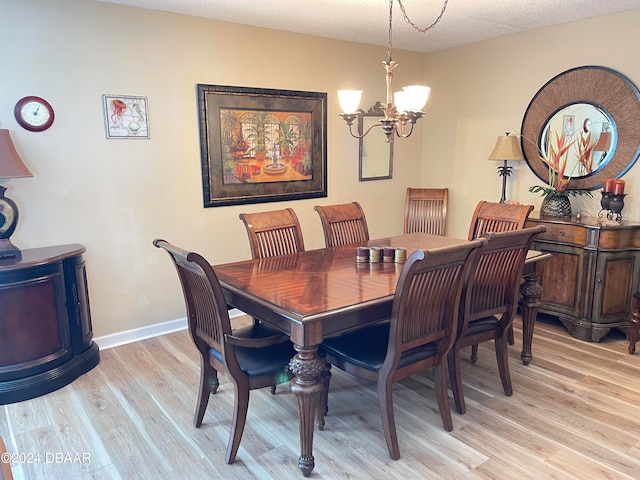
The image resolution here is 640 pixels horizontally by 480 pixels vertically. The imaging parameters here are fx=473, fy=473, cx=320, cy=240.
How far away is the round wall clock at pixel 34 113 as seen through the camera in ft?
9.89

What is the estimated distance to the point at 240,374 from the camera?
2115 mm

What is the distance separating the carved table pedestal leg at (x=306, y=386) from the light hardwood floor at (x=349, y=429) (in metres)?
0.15

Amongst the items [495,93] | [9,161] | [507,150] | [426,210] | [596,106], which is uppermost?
[495,93]

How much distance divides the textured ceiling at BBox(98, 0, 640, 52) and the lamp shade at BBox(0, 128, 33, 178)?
1175mm

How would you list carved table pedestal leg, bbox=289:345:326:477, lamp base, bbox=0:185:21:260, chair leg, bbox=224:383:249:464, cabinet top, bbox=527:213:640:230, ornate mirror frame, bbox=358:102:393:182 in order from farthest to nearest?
ornate mirror frame, bbox=358:102:393:182 → cabinet top, bbox=527:213:640:230 → lamp base, bbox=0:185:21:260 → chair leg, bbox=224:383:249:464 → carved table pedestal leg, bbox=289:345:326:477

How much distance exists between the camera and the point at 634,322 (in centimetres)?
330

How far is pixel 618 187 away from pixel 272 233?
103 inches

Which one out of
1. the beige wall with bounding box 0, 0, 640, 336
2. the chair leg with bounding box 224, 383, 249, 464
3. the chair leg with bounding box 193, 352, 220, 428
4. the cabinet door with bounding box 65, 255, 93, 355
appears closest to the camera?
the chair leg with bounding box 224, 383, 249, 464

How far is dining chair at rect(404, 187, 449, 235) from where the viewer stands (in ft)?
15.3

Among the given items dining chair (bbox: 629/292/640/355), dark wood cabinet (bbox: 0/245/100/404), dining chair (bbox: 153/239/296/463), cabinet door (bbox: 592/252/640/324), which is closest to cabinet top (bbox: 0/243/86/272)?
dark wood cabinet (bbox: 0/245/100/404)

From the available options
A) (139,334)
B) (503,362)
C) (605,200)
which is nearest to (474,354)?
(503,362)

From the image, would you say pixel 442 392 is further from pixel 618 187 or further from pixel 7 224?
pixel 7 224

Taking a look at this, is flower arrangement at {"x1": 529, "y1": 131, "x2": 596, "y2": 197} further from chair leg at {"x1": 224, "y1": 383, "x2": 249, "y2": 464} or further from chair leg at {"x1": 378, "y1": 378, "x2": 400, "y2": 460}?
chair leg at {"x1": 224, "y1": 383, "x2": 249, "y2": 464}

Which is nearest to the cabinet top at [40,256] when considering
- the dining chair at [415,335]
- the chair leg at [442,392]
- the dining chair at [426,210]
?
the dining chair at [415,335]
